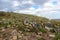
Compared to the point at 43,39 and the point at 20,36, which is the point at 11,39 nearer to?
the point at 20,36

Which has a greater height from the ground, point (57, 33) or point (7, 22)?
point (7, 22)

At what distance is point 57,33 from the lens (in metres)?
21.8

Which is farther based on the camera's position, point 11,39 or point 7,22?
point 7,22

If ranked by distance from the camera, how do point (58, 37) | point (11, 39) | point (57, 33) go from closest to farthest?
point (11, 39)
point (58, 37)
point (57, 33)

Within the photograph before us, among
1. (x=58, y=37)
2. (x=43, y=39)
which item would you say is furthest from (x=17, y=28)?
(x=58, y=37)

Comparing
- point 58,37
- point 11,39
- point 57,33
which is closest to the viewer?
point 11,39

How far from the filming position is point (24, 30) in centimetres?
2097

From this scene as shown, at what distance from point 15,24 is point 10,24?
719 millimetres

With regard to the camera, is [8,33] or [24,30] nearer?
[8,33]

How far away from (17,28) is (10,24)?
1.83 metres

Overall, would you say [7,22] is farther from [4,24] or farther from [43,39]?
[43,39]

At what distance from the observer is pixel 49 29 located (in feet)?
76.1

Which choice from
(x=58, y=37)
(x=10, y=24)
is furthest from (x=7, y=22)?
(x=58, y=37)

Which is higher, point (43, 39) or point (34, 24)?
point (34, 24)
